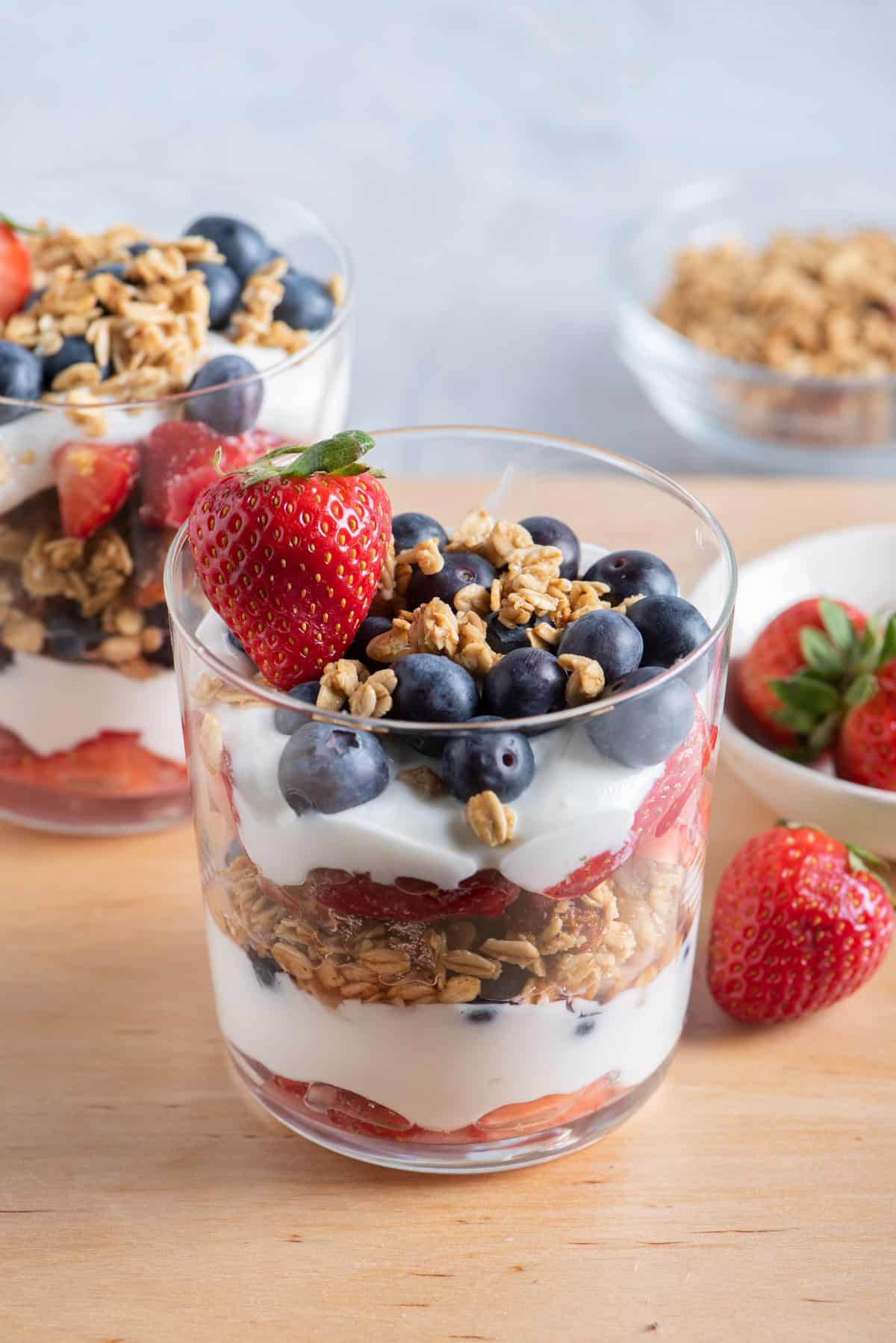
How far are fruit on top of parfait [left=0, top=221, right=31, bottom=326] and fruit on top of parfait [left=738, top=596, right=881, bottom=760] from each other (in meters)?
0.61

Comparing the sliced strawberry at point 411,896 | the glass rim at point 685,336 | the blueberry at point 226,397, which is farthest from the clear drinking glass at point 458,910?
the glass rim at point 685,336

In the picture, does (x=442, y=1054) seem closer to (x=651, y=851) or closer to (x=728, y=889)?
(x=651, y=851)

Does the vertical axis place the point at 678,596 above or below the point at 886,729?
above

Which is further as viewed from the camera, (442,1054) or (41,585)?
(41,585)

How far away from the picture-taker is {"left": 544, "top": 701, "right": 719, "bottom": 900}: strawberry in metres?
0.73

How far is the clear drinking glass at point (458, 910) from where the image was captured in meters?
0.71

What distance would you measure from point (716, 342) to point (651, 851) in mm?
1417

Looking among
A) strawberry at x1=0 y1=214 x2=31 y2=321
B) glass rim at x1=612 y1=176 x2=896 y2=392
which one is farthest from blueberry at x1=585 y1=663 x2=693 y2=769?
glass rim at x1=612 y1=176 x2=896 y2=392

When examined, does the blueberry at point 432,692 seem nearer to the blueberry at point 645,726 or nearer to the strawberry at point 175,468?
the blueberry at point 645,726

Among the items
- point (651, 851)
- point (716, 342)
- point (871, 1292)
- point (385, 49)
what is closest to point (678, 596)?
point (651, 851)

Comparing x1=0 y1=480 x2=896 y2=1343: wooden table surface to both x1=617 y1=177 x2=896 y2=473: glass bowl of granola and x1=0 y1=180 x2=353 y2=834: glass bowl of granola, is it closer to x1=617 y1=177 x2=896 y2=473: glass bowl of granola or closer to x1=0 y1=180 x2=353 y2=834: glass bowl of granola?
x1=0 y1=180 x2=353 y2=834: glass bowl of granola

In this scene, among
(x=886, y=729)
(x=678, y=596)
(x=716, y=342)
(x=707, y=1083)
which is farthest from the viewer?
(x=716, y=342)

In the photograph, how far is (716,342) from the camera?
80.9 inches

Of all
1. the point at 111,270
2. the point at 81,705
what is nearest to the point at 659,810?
the point at 81,705
